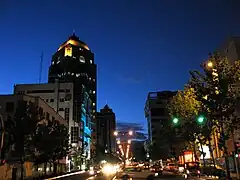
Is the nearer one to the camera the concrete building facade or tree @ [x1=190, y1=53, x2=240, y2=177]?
tree @ [x1=190, y1=53, x2=240, y2=177]

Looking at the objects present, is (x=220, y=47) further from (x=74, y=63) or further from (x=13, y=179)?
(x=74, y=63)

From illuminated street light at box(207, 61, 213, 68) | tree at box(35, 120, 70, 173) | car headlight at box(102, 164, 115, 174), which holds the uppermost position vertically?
illuminated street light at box(207, 61, 213, 68)

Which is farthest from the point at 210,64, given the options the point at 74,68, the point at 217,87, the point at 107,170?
the point at 74,68

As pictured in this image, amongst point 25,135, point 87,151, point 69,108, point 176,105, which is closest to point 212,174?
point 176,105

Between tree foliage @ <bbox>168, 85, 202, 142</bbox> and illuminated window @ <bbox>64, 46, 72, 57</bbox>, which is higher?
illuminated window @ <bbox>64, 46, 72, 57</bbox>

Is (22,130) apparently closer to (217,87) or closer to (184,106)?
(184,106)

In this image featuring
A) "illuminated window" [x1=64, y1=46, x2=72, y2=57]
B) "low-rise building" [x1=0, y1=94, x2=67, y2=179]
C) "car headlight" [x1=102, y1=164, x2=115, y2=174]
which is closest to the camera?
"low-rise building" [x1=0, y1=94, x2=67, y2=179]

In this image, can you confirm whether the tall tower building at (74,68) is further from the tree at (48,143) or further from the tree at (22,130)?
the tree at (22,130)

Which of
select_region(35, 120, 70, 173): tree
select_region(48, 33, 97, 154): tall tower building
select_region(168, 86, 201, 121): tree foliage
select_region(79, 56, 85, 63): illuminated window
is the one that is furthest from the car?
select_region(79, 56, 85, 63): illuminated window

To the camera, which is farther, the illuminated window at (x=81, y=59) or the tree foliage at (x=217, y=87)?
the illuminated window at (x=81, y=59)

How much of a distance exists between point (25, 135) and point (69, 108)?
65888 millimetres

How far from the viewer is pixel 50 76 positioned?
178375 millimetres

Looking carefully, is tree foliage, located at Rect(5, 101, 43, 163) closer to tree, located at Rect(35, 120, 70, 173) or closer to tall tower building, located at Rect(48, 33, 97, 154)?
tree, located at Rect(35, 120, 70, 173)

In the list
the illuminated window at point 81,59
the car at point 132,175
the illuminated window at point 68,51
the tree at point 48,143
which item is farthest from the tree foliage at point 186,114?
the illuminated window at point 68,51
